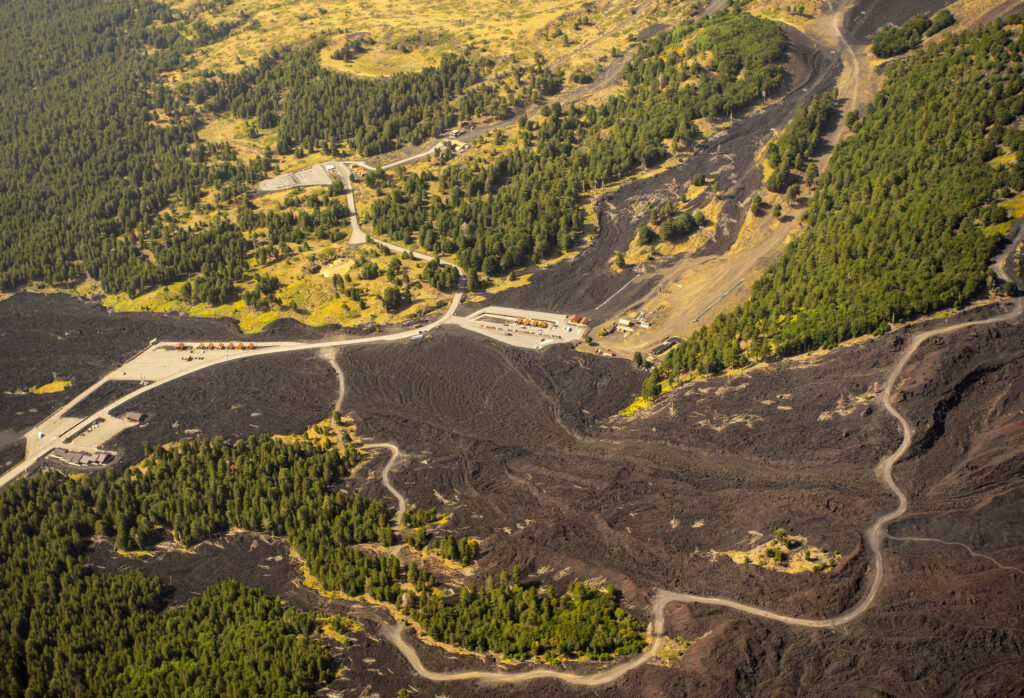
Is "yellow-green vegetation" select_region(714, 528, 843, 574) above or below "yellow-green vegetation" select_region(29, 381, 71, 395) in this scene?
above

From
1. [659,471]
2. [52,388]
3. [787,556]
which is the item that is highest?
[787,556]

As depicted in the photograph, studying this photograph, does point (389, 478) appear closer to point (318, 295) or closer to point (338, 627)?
point (338, 627)

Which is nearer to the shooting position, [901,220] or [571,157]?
[901,220]

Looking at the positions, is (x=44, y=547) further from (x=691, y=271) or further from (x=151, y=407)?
(x=691, y=271)

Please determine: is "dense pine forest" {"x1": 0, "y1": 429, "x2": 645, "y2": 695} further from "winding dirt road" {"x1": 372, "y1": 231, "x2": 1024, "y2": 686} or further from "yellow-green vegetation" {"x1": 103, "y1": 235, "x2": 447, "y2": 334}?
"yellow-green vegetation" {"x1": 103, "y1": 235, "x2": 447, "y2": 334}

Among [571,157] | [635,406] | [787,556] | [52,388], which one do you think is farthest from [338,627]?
[571,157]

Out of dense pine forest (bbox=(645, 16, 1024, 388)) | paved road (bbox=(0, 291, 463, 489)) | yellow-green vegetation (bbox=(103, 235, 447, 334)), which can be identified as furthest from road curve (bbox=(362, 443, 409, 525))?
yellow-green vegetation (bbox=(103, 235, 447, 334))
